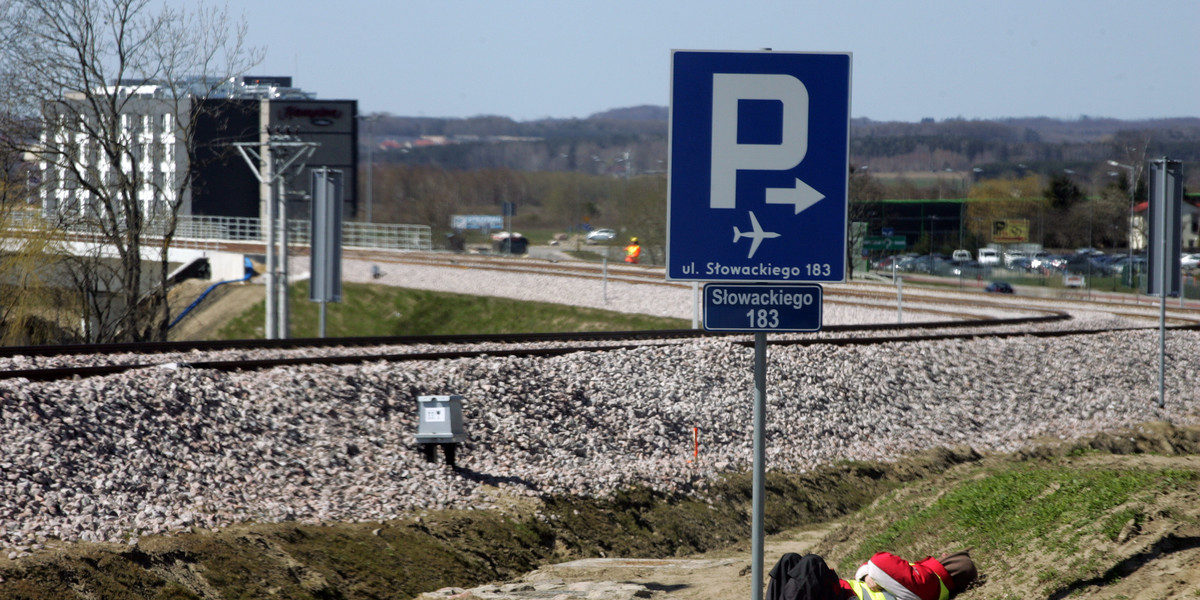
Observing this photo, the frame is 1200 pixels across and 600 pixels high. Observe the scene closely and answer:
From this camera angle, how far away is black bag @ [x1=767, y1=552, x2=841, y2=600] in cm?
523

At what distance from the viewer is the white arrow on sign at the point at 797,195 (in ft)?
14.2

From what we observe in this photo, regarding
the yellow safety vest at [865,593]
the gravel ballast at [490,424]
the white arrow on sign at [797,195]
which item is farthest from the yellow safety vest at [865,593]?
the gravel ballast at [490,424]

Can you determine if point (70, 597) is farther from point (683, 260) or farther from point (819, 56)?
point (819, 56)

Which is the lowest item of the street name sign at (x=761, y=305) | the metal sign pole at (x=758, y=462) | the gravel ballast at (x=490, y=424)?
the gravel ballast at (x=490, y=424)

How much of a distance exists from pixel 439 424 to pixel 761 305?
753 centimetres

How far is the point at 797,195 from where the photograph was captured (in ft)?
14.3

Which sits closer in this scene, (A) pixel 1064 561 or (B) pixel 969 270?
(A) pixel 1064 561

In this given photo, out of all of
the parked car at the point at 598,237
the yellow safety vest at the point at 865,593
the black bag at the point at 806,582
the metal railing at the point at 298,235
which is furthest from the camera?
the parked car at the point at 598,237

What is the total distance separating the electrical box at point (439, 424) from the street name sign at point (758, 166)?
24.2 ft

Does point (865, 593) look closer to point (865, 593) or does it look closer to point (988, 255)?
point (865, 593)

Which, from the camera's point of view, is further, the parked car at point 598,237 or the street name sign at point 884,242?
the parked car at point 598,237

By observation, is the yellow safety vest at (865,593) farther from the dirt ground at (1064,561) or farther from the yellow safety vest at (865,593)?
the dirt ground at (1064,561)

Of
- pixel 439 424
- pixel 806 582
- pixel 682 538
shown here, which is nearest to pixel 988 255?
pixel 682 538

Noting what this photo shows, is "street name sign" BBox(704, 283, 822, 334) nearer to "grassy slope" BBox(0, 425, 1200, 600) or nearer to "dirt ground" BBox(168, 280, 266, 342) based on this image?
"grassy slope" BBox(0, 425, 1200, 600)
